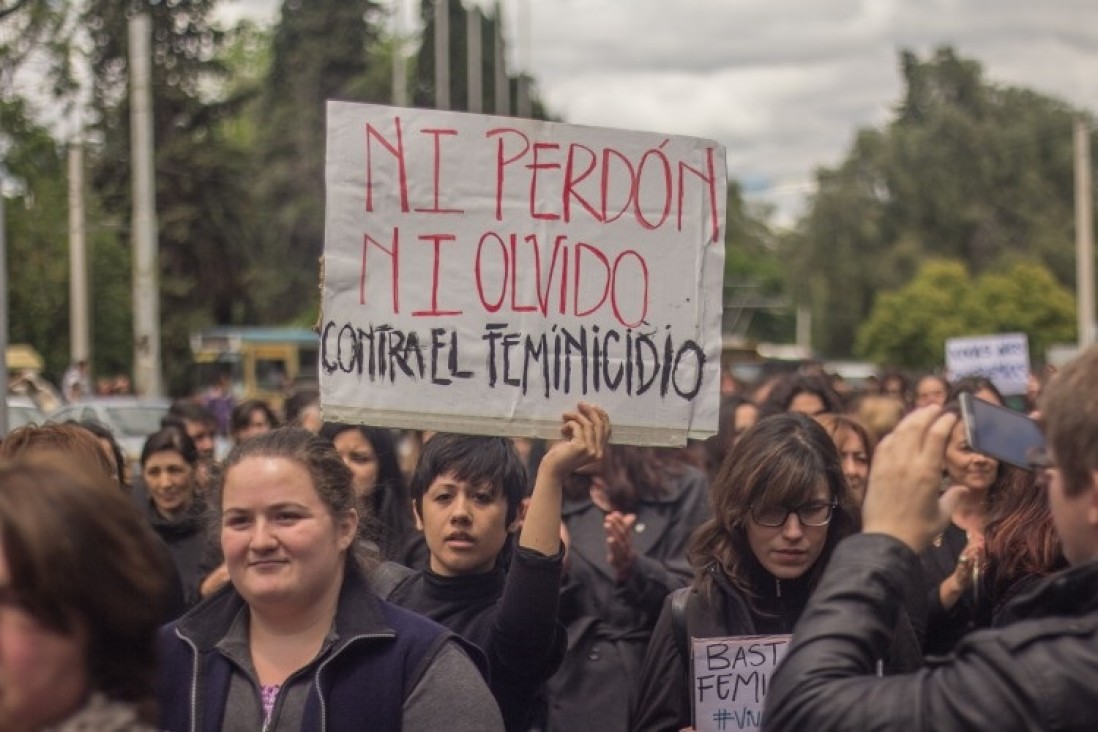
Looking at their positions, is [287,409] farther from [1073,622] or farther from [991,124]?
[991,124]

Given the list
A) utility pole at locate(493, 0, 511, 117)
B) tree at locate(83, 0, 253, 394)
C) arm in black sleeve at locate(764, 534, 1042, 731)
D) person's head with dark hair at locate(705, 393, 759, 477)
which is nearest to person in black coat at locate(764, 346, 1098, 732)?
arm in black sleeve at locate(764, 534, 1042, 731)

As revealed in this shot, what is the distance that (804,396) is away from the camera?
7.98 meters

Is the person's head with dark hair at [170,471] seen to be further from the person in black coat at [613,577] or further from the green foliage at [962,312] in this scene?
the green foliage at [962,312]

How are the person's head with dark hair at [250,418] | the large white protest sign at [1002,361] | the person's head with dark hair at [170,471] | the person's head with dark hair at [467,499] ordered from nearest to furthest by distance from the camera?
1. the person's head with dark hair at [467,499]
2. the person's head with dark hair at [170,471]
3. the person's head with dark hair at [250,418]
4. the large white protest sign at [1002,361]

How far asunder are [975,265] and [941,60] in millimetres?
9040

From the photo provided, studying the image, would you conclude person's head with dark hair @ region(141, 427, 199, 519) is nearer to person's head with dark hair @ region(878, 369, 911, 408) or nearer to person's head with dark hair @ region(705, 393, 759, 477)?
person's head with dark hair @ region(705, 393, 759, 477)

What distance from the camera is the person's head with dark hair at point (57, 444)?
4168 millimetres

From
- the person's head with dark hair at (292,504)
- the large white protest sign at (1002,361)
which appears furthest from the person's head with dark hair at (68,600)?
the large white protest sign at (1002,361)

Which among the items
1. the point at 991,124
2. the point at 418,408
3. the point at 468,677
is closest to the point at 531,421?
the point at 418,408

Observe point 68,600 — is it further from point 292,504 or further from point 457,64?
point 457,64

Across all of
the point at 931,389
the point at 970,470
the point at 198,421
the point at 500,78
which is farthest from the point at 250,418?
the point at 500,78

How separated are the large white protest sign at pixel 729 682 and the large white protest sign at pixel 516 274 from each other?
511 millimetres

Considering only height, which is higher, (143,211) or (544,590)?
(143,211)

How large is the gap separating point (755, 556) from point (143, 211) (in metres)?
20.0
